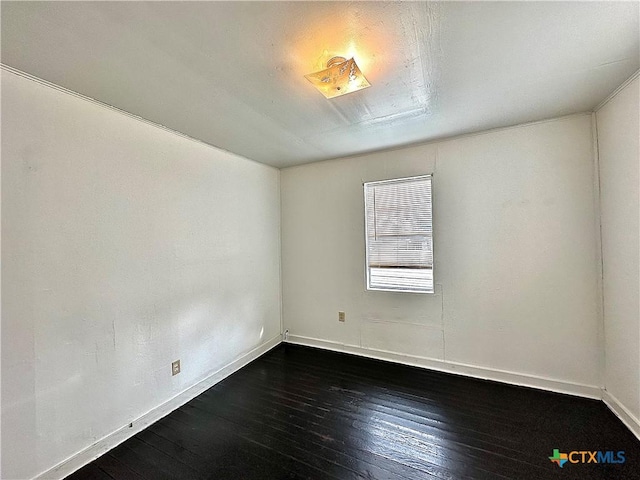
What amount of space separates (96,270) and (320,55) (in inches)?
79.5

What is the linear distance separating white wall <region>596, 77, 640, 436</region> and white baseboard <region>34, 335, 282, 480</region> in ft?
10.9

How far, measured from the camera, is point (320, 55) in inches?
59.2

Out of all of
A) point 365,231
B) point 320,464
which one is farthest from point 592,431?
point 365,231

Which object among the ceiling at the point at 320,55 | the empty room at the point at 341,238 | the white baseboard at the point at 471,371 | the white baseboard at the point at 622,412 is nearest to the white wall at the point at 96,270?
the empty room at the point at 341,238

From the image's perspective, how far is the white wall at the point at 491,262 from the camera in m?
2.41

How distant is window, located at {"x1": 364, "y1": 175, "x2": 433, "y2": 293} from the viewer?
303 centimetres

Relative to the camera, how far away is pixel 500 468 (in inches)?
66.3

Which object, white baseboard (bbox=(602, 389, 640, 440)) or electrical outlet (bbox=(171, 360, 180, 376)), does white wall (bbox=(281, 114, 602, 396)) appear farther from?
electrical outlet (bbox=(171, 360, 180, 376))

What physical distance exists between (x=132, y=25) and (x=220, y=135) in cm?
134

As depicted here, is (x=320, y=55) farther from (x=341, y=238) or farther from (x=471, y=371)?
(x=471, y=371)

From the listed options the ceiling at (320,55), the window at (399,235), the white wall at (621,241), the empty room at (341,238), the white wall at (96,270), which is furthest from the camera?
the window at (399,235)

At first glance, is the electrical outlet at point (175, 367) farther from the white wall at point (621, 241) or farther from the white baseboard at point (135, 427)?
the white wall at point (621, 241)

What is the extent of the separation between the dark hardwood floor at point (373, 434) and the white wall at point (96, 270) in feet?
1.12

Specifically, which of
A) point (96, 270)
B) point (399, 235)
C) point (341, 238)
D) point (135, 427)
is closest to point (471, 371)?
point (399, 235)
